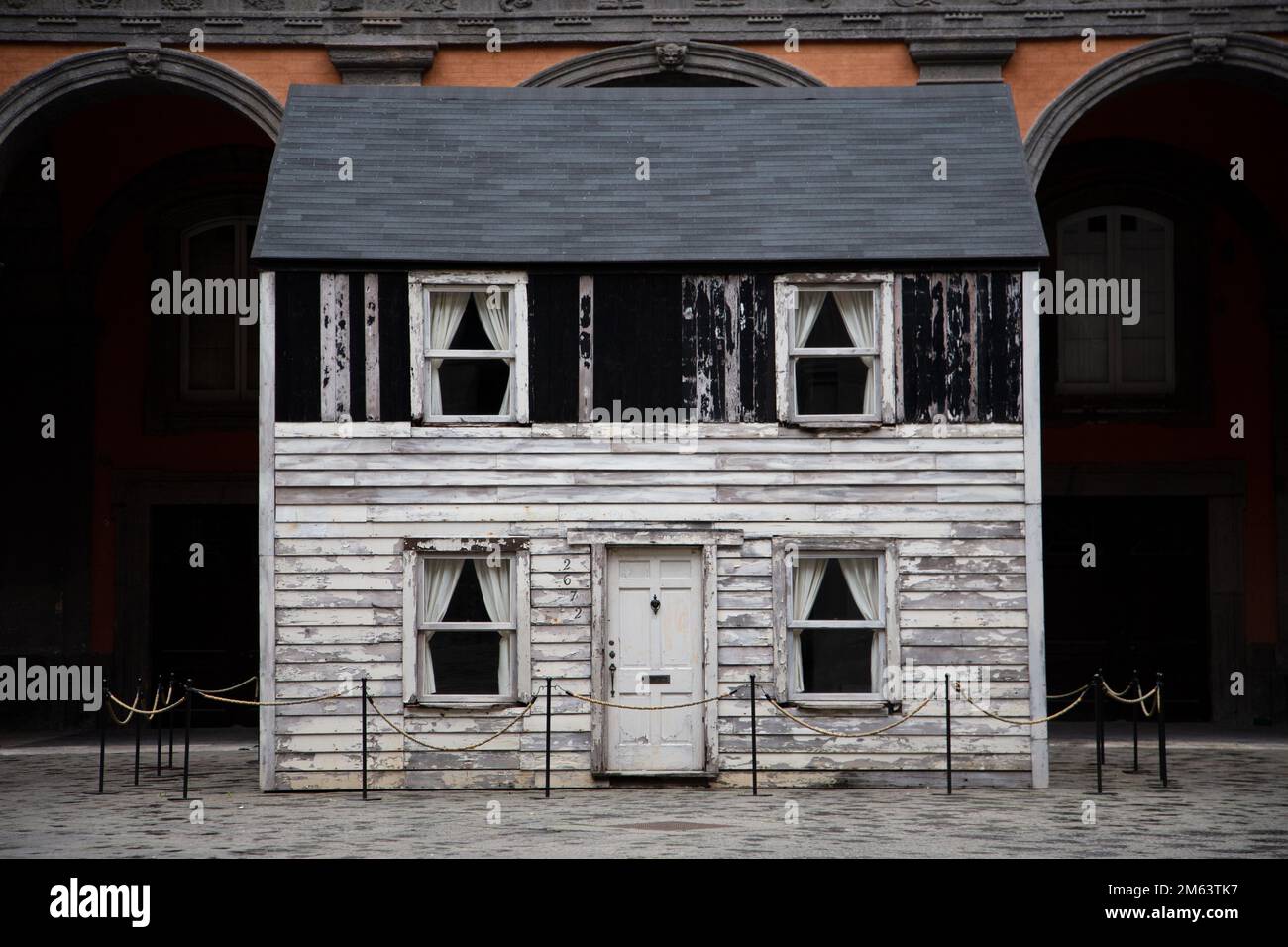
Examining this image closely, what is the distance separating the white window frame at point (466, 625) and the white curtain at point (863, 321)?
3818 millimetres

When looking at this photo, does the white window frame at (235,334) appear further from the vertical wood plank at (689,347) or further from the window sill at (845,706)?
the window sill at (845,706)

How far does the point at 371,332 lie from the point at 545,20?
850 centimetres

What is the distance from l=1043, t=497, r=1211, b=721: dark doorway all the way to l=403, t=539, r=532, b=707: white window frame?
1202 centimetres

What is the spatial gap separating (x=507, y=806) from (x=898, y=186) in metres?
7.69

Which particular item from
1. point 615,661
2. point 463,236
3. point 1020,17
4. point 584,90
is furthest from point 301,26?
point 615,661

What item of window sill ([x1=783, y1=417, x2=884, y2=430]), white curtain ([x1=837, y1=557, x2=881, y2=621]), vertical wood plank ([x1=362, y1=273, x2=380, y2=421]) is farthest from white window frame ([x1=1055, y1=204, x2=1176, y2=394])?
vertical wood plank ([x1=362, y1=273, x2=380, y2=421])

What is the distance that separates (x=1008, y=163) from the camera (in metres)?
18.8

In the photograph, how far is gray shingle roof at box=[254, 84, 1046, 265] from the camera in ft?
58.2

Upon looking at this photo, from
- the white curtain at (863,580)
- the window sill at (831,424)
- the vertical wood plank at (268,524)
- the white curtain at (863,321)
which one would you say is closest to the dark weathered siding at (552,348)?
the window sill at (831,424)

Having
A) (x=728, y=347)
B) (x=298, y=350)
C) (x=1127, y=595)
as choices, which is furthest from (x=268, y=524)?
(x=1127, y=595)

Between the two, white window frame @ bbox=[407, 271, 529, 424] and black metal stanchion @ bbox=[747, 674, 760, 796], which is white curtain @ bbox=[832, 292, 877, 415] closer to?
black metal stanchion @ bbox=[747, 674, 760, 796]

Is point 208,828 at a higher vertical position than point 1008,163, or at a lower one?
lower

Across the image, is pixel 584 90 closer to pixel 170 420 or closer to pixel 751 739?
pixel 751 739

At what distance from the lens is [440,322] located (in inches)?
699
